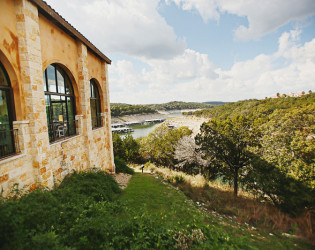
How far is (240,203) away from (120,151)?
510 inches

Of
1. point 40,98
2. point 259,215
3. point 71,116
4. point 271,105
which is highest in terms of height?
point 40,98

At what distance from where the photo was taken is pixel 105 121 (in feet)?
33.8

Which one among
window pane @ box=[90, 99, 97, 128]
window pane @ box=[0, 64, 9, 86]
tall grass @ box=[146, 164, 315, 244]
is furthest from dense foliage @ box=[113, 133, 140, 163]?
window pane @ box=[0, 64, 9, 86]

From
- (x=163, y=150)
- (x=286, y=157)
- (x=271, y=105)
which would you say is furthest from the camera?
(x=271, y=105)

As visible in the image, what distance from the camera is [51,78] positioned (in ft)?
19.5

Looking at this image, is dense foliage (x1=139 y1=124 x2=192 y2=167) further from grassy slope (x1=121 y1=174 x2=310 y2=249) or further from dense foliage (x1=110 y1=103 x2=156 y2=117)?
dense foliage (x1=110 y1=103 x2=156 y2=117)

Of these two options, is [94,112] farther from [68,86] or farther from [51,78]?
[51,78]

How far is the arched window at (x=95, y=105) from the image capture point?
927 centimetres

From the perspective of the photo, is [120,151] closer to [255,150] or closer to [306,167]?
[255,150]

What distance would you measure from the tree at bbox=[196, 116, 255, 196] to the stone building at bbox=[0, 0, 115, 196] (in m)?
8.78

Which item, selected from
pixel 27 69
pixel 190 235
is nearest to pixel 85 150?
pixel 27 69

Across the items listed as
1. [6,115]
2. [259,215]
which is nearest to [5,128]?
[6,115]

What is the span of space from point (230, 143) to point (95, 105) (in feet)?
31.6

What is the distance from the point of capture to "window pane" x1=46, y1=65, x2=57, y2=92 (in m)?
5.82
